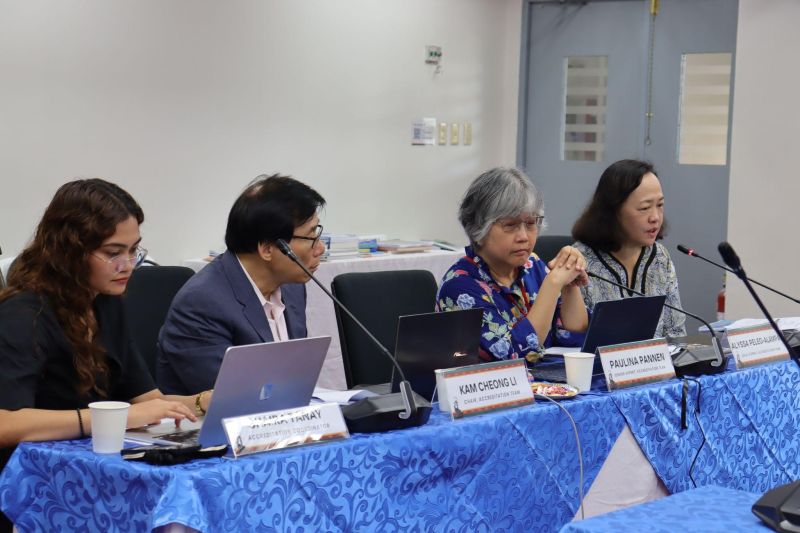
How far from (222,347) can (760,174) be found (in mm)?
3522

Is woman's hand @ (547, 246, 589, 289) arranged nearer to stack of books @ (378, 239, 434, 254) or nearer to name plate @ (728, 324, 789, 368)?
name plate @ (728, 324, 789, 368)

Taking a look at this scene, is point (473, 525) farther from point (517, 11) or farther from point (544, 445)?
point (517, 11)

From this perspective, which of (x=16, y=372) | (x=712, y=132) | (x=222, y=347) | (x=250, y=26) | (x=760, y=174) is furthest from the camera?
(x=712, y=132)

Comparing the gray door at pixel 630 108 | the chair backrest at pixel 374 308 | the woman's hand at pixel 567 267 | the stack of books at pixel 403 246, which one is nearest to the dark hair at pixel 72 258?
the chair backrest at pixel 374 308

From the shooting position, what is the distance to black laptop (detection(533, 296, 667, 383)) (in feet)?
8.12

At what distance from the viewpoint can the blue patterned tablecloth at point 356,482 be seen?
1.72 metres

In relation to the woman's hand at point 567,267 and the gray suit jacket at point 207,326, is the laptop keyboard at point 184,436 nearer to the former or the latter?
the gray suit jacket at point 207,326

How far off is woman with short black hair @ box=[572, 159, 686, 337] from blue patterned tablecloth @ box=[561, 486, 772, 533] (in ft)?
5.02

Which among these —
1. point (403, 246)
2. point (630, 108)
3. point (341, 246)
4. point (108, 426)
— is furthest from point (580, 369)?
point (630, 108)

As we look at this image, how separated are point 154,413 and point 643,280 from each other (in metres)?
1.78

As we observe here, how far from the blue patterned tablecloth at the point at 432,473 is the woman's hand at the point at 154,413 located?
9cm

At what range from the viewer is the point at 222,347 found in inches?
90.7

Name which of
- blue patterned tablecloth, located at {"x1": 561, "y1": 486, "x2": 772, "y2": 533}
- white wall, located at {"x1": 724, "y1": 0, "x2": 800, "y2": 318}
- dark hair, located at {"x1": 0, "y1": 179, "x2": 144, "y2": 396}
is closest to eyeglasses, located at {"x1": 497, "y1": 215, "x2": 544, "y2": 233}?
A: dark hair, located at {"x1": 0, "y1": 179, "x2": 144, "y2": 396}

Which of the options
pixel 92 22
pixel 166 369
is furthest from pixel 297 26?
pixel 166 369
